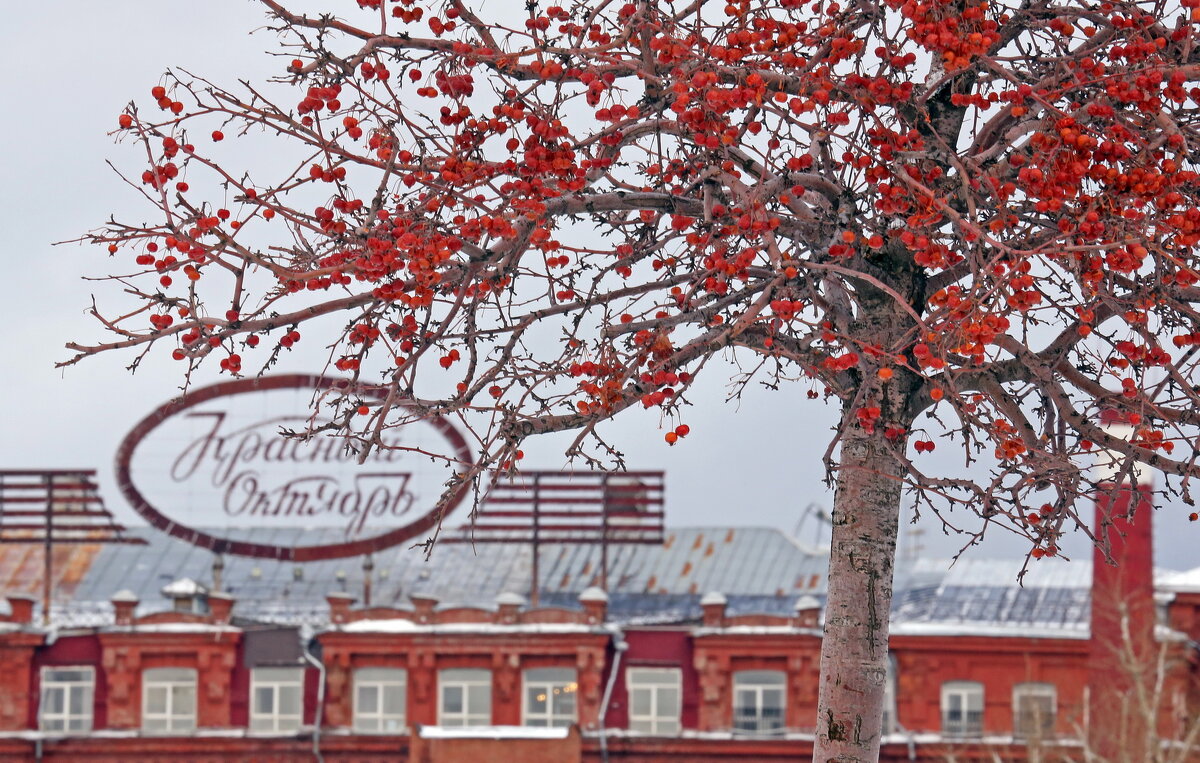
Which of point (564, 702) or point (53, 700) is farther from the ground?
point (564, 702)

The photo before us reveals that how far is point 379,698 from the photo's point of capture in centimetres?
3997

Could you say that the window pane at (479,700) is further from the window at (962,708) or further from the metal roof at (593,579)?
the window at (962,708)

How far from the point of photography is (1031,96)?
753 cm

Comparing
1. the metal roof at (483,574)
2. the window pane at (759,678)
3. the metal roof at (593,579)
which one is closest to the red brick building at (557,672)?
the window pane at (759,678)

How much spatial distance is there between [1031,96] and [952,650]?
3311 cm

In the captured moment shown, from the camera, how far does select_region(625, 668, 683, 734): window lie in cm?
3950

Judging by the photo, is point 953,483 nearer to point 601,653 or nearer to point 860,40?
point 860,40

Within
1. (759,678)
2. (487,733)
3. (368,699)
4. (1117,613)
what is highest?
(1117,613)

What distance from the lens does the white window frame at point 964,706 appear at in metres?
38.8

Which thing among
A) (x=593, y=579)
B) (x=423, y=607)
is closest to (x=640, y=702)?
(x=593, y=579)

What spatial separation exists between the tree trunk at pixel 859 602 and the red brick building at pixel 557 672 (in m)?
30.2

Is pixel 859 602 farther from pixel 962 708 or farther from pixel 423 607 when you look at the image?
pixel 423 607

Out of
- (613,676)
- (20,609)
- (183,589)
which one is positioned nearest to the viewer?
(613,676)

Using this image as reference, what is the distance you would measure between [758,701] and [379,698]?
30.7 feet
